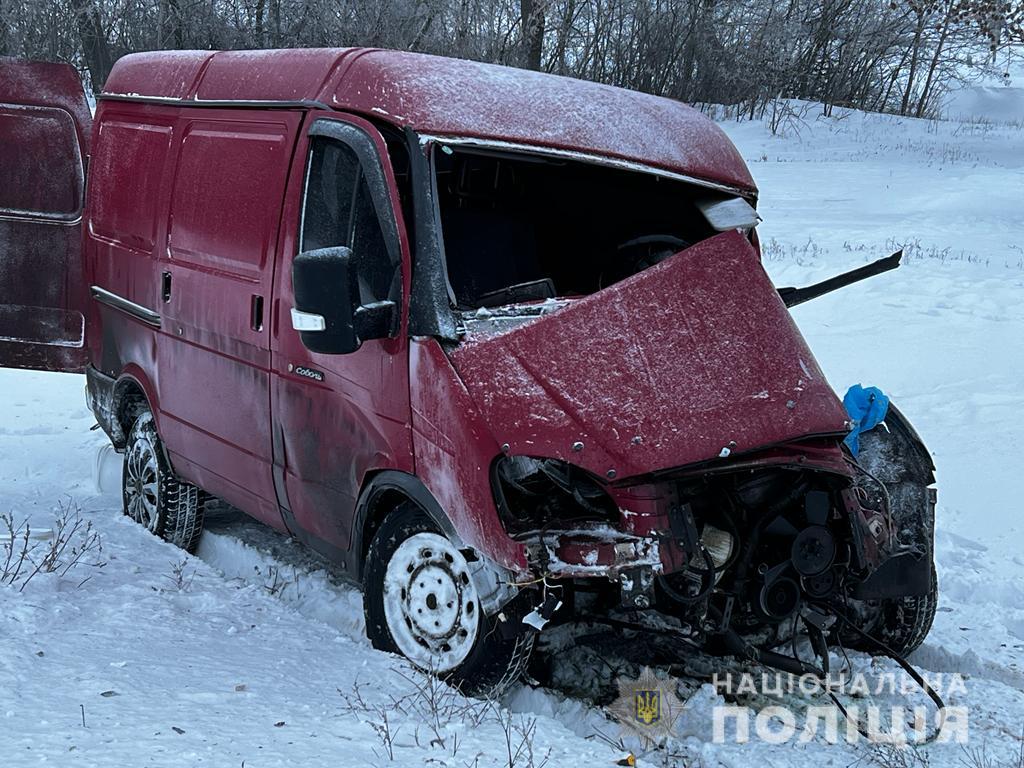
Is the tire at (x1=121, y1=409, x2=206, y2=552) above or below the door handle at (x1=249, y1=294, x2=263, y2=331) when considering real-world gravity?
below

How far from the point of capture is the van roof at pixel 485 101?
14.5ft

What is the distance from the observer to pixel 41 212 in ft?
21.9

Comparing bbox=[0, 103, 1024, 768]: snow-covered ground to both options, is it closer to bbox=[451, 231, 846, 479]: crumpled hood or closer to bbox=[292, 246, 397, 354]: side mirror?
bbox=[451, 231, 846, 479]: crumpled hood

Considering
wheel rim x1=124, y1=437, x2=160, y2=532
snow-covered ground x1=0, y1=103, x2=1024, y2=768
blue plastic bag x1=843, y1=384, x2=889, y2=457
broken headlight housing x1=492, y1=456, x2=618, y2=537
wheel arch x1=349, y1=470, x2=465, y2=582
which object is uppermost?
blue plastic bag x1=843, y1=384, x2=889, y2=457

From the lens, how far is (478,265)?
5.02 metres

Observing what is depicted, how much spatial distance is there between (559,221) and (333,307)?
5.98 feet

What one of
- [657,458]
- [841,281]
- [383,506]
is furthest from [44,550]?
[841,281]

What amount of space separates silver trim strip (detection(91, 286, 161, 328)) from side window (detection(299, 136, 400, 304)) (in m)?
1.52

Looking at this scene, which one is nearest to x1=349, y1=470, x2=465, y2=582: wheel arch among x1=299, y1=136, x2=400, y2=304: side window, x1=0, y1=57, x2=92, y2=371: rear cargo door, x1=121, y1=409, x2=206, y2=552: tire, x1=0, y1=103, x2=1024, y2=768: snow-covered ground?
x1=0, y1=103, x2=1024, y2=768: snow-covered ground

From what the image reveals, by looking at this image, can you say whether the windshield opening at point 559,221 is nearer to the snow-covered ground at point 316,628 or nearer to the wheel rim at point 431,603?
the wheel rim at point 431,603

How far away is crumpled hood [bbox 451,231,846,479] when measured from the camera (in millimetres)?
3824

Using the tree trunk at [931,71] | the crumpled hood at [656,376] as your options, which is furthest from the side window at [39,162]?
the tree trunk at [931,71]

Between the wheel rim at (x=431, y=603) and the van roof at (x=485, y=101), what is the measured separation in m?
1.59

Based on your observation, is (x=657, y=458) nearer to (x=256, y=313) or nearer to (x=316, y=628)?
(x=316, y=628)
